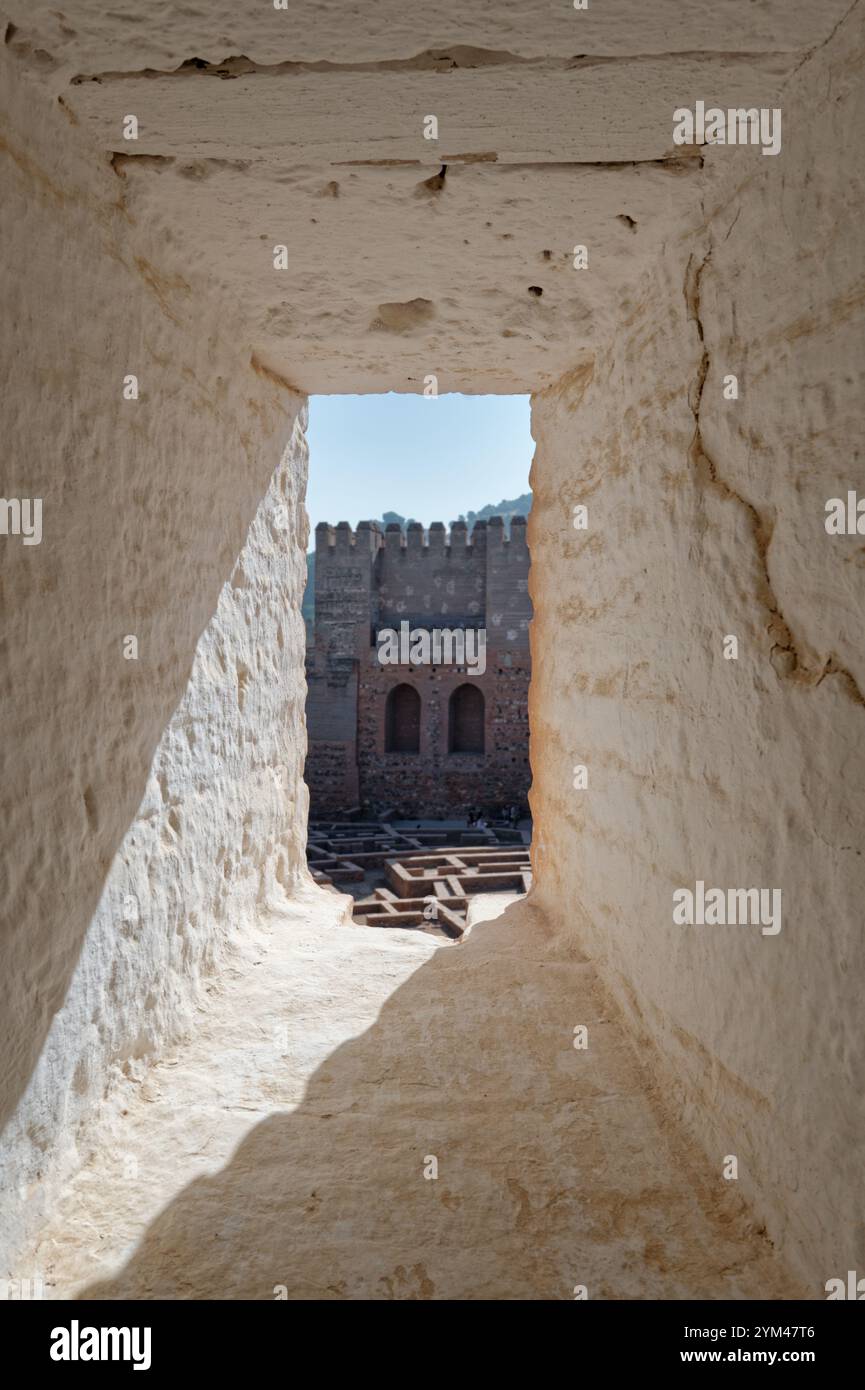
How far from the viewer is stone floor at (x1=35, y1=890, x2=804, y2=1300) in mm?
1380

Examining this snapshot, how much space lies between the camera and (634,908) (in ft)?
7.00

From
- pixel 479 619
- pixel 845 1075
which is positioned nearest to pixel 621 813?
pixel 845 1075

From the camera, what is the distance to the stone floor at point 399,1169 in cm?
138

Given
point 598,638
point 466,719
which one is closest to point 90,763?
point 598,638

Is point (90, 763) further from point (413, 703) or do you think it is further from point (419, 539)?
point (419, 539)

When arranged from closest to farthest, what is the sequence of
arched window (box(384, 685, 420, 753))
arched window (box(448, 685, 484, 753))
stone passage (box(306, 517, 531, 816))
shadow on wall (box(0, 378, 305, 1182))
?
shadow on wall (box(0, 378, 305, 1182)) < stone passage (box(306, 517, 531, 816)) < arched window (box(448, 685, 484, 753)) < arched window (box(384, 685, 420, 753))

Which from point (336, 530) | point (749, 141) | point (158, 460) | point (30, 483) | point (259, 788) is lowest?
point (259, 788)

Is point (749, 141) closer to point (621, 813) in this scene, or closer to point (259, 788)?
point (621, 813)

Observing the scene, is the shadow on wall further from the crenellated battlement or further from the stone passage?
the crenellated battlement

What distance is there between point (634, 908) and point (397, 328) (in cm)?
185

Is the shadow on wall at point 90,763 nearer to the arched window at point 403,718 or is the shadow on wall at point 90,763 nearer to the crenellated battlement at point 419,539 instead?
the arched window at point 403,718

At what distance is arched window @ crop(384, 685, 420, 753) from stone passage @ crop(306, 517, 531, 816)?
3cm

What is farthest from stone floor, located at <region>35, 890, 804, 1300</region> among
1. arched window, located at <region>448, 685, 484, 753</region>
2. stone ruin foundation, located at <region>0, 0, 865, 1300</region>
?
arched window, located at <region>448, 685, 484, 753</region>

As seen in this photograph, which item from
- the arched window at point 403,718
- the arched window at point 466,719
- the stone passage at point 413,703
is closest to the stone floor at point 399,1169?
the stone passage at point 413,703
